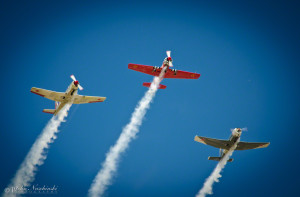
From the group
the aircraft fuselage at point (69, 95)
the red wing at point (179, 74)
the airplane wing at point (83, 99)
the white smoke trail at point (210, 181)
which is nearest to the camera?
the aircraft fuselage at point (69, 95)

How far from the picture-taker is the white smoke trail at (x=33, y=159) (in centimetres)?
3353

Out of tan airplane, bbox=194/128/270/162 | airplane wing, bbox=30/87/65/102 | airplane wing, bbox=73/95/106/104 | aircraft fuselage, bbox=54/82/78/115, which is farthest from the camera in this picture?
airplane wing, bbox=73/95/106/104

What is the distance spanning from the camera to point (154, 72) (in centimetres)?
3391

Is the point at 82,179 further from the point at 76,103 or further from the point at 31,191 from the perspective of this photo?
the point at 76,103

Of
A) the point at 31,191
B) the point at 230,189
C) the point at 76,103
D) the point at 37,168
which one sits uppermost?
the point at 230,189

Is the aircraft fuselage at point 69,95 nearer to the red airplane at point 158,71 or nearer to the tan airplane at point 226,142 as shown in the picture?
the red airplane at point 158,71

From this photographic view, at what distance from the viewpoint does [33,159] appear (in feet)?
112

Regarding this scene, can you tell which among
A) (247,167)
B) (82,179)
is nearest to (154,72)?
(82,179)

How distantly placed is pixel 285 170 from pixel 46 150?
53375 mm

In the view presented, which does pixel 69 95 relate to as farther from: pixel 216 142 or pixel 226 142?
pixel 226 142

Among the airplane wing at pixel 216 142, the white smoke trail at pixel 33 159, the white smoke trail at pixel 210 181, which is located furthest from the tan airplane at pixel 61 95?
the white smoke trail at pixel 210 181

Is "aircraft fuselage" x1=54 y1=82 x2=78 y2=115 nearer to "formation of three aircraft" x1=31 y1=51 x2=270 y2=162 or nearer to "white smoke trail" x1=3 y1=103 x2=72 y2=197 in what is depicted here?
"formation of three aircraft" x1=31 y1=51 x2=270 y2=162

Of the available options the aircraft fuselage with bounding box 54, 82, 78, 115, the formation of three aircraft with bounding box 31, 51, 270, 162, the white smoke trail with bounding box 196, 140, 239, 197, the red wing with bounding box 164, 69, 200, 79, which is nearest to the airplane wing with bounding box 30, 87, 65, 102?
the formation of three aircraft with bounding box 31, 51, 270, 162

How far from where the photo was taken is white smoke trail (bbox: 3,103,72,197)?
110ft
